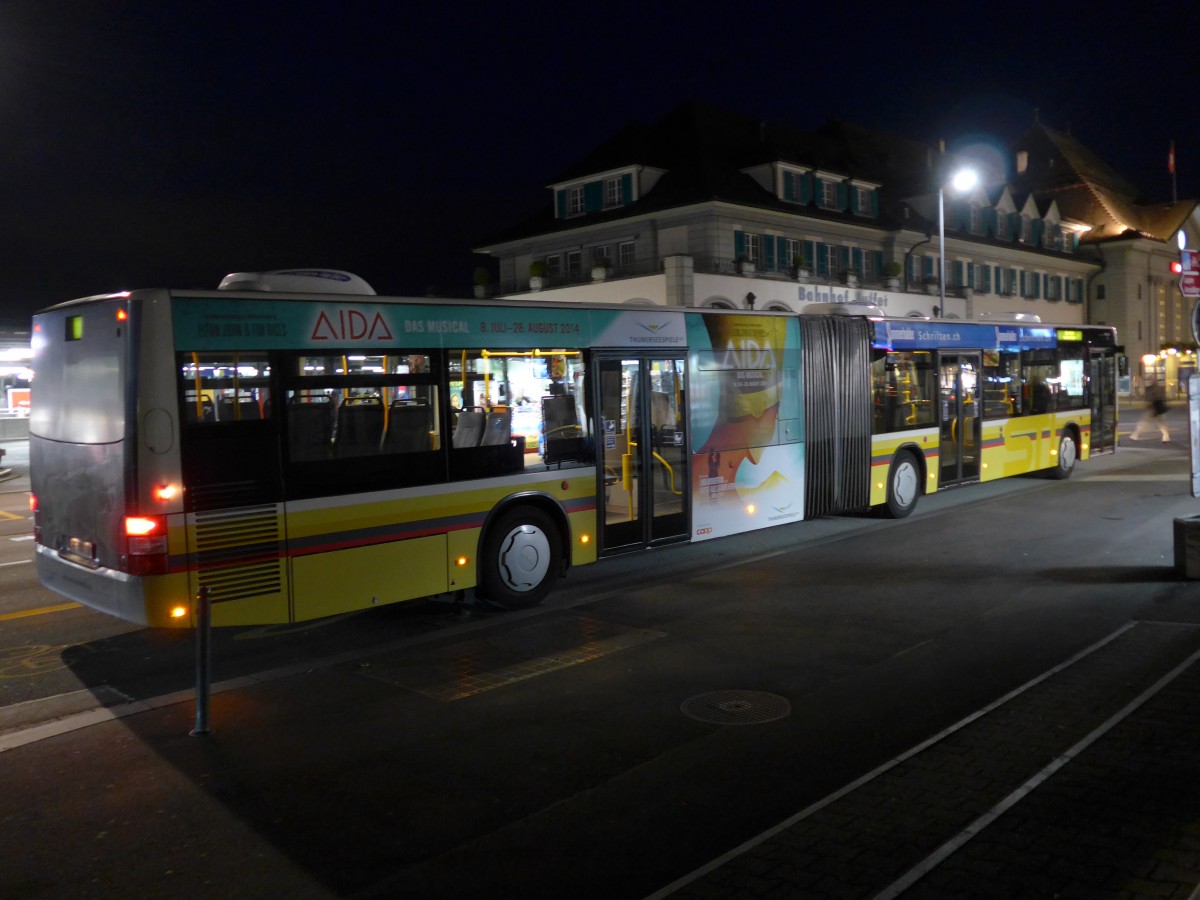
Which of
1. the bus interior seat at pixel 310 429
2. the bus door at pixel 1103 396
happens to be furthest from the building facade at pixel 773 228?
the bus interior seat at pixel 310 429

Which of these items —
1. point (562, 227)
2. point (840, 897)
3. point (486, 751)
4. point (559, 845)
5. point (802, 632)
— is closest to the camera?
point (840, 897)

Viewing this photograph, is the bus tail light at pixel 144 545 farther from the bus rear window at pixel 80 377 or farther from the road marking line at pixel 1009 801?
the road marking line at pixel 1009 801

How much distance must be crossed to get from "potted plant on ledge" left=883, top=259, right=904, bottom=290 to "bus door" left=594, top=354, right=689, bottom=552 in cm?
3908

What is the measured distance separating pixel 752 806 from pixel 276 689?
163 inches

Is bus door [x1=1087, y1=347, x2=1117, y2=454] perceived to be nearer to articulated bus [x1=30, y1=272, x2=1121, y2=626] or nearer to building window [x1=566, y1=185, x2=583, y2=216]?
articulated bus [x1=30, y1=272, x2=1121, y2=626]

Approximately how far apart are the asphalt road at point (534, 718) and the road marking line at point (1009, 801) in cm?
15

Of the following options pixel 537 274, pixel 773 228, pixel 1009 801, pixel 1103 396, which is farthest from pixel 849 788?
pixel 537 274

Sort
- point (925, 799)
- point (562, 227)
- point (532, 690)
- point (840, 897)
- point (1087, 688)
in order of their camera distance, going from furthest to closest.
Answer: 1. point (562, 227)
2. point (532, 690)
3. point (1087, 688)
4. point (925, 799)
5. point (840, 897)

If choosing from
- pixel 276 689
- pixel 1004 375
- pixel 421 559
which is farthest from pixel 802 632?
pixel 1004 375

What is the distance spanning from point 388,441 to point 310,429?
0.80 m

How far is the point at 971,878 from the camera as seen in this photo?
4.27 meters

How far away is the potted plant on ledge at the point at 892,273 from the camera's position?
48.0 meters

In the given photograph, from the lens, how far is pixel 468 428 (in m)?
9.60

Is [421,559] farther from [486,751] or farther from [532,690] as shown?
[486,751]
